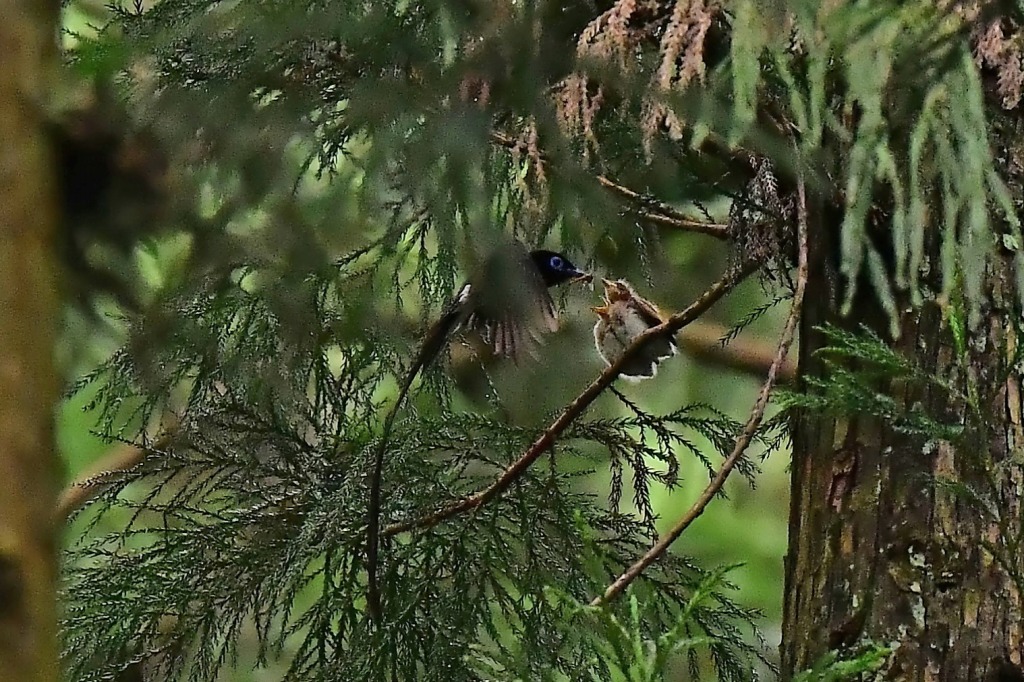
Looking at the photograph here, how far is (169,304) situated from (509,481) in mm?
424

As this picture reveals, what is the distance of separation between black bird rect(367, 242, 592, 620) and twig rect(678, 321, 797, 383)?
51.9 inches

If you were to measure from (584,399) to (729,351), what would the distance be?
136cm

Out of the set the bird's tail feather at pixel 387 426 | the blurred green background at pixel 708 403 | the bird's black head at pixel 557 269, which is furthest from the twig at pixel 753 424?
the blurred green background at pixel 708 403

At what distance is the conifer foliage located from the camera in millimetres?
888

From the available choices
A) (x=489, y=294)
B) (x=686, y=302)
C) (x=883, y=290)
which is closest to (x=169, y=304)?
(x=489, y=294)

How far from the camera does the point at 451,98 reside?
0.92 meters

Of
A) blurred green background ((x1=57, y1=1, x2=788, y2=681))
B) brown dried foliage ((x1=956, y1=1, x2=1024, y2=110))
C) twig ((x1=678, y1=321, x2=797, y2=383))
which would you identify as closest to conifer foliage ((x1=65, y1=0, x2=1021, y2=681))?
brown dried foliage ((x1=956, y1=1, x2=1024, y2=110))

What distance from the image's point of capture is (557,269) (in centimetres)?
156

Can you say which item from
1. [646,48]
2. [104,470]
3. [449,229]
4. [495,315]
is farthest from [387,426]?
[104,470]

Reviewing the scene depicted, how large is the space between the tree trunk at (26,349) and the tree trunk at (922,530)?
29.8 inches

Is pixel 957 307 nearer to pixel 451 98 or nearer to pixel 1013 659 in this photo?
pixel 1013 659

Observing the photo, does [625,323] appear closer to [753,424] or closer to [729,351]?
[729,351]

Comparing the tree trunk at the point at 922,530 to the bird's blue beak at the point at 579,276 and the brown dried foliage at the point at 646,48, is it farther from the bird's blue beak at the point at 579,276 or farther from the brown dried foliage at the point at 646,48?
the bird's blue beak at the point at 579,276

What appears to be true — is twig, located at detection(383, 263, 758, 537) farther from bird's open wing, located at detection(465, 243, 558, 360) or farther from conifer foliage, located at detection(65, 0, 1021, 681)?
bird's open wing, located at detection(465, 243, 558, 360)
